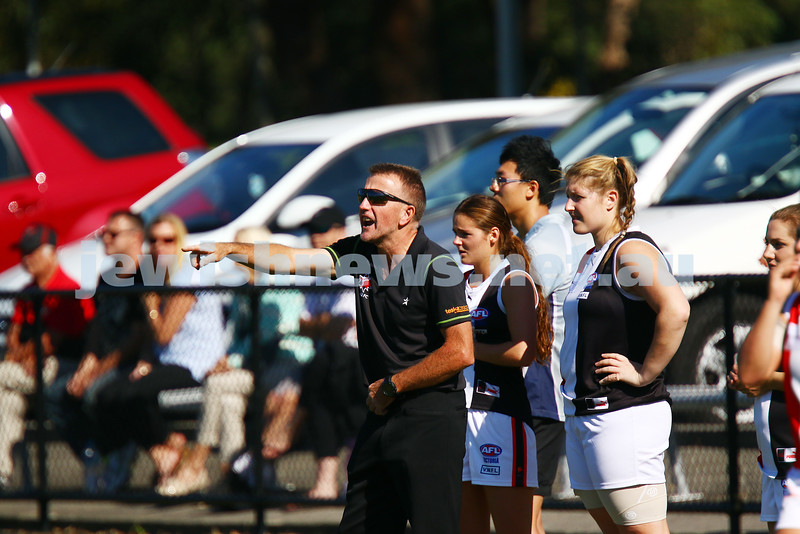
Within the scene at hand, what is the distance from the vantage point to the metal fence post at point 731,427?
606cm

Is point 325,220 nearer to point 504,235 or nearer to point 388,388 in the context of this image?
point 504,235

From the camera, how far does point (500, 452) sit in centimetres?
475

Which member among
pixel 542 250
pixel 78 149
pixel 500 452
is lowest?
pixel 500 452

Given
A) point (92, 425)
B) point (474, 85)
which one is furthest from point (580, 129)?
point (474, 85)

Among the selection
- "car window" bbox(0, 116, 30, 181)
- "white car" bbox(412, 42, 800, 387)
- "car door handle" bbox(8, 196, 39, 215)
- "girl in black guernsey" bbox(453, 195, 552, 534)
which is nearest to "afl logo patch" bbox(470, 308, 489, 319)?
"girl in black guernsey" bbox(453, 195, 552, 534)

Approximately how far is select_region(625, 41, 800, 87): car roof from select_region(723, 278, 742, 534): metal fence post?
8.11ft

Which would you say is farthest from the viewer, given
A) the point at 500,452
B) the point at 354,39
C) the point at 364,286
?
the point at 354,39

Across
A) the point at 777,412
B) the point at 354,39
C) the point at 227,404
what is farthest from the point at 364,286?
the point at 354,39

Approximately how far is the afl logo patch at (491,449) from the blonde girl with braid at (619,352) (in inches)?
14.8

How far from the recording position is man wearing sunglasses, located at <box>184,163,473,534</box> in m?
4.41

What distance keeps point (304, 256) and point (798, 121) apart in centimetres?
409

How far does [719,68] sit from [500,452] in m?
4.69

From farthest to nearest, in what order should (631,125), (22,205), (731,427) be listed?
(22,205)
(631,125)
(731,427)

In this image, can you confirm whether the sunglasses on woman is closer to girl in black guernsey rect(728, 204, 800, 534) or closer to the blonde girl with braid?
the blonde girl with braid
